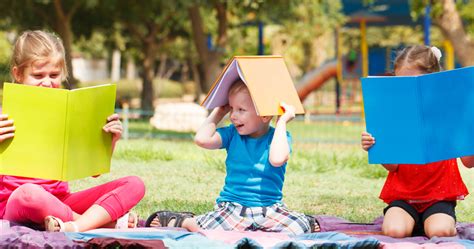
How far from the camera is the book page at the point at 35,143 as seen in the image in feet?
13.6

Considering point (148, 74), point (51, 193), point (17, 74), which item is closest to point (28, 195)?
point (51, 193)

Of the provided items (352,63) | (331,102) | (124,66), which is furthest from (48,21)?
Result: (124,66)

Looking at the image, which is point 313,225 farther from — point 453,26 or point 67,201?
point 453,26

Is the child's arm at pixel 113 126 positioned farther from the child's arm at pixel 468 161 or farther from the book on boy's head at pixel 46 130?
the child's arm at pixel 468 161

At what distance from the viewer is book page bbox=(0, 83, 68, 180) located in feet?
13.6

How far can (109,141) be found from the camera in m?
4.47

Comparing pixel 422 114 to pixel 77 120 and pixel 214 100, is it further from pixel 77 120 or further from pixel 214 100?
pixel 77 120

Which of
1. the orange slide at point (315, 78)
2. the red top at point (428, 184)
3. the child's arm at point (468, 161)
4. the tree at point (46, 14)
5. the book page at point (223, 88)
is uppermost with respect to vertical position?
the tree at point (46, 14)

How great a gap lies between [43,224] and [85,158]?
0.40m

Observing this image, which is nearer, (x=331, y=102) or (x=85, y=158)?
(x=85, y=158)

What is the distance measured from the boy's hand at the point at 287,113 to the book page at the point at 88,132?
0.88 m

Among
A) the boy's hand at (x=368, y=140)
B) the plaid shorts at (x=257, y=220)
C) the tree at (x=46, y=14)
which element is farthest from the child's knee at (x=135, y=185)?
the tree at (x=46, y=14)

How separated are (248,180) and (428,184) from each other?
3.28ft

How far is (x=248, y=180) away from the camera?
14.6 ft
